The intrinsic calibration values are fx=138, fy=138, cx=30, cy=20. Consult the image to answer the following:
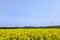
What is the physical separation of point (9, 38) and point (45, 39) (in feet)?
8.51

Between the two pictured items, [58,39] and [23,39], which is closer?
[23,39]

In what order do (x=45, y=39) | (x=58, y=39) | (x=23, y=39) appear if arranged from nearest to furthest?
(x=23, y=39) → (x=45, y=39) → (x=58, y=39)

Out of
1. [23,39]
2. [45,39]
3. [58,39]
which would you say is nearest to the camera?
[23,39]

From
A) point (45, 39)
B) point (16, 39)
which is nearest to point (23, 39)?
point (16, 39)

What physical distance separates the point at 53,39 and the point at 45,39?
0.90 m

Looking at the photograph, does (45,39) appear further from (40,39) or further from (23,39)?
(23,39)

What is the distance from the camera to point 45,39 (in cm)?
1002

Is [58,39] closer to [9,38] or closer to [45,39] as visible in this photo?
[45,39]

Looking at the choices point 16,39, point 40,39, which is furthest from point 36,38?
point 16,39

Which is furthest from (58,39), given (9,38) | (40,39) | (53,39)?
(9,38)

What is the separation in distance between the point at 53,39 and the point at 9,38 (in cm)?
338

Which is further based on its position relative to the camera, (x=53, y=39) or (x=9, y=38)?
(x=53, y=39)

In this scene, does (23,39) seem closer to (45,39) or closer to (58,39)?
(45,39)

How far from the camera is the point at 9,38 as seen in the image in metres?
9.74
